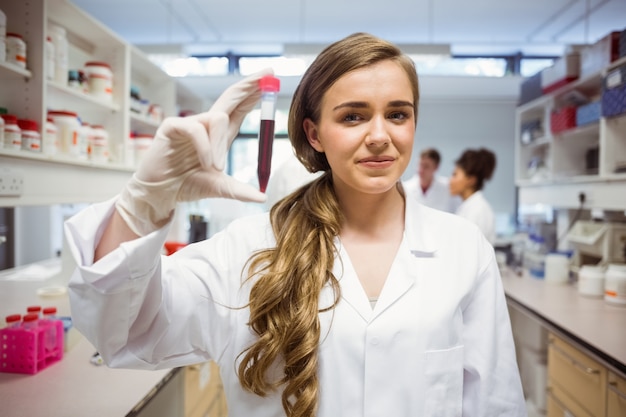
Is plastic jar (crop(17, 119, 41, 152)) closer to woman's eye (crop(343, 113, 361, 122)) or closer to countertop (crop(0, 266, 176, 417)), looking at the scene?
countertop (crop(0, 266, 176, 417))

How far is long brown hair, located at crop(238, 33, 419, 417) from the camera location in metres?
0.99

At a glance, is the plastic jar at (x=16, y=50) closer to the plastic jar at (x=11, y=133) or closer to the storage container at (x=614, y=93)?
the plastic jar at (x=11, y=133)

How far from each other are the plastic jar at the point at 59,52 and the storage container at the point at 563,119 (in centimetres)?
314

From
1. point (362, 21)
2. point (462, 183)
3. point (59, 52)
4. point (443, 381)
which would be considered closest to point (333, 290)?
point (443, 381)

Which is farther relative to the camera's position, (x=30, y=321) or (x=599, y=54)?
(x=599, y=54)

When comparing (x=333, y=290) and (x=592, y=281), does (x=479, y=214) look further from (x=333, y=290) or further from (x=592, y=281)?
(x=333, y=290)

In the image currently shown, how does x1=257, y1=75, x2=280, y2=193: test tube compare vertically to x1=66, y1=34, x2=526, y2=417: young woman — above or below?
above

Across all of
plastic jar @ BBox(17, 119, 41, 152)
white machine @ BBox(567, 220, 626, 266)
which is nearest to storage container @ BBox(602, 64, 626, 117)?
white machine @ BBox(567, 220, 626, 266)

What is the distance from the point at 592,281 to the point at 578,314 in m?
0.51

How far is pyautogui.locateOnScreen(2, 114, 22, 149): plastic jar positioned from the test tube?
1070 millimetres

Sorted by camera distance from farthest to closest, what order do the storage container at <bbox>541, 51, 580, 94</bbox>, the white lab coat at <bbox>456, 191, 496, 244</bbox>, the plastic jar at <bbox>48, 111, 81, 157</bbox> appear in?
the white lab coat at <bbox>456, 191, 496, 244</bbox>, the storage container at <bbox>541, 51, 580, 94</bbox>, the plastic jar at <bbox>48, 111, 81, 157</bbox>

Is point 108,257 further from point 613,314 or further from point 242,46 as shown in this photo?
point 242,46

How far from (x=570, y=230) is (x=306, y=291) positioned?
3008 mm

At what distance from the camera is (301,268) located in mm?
1057
